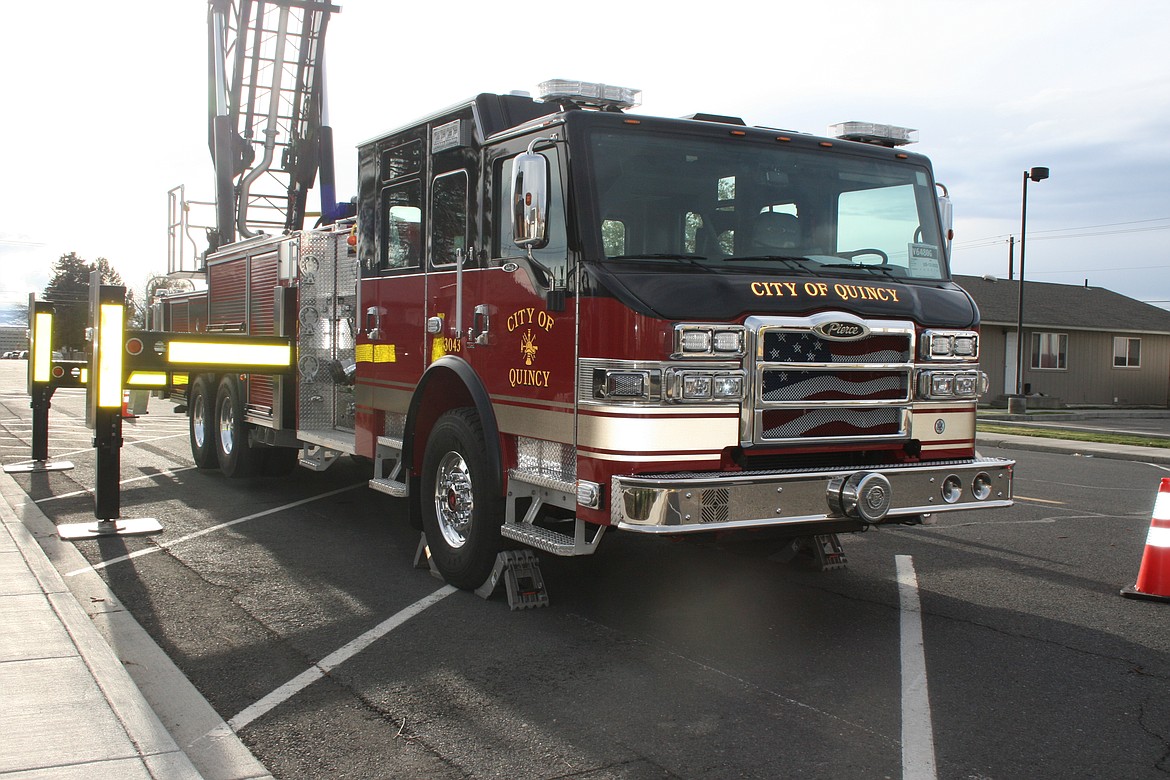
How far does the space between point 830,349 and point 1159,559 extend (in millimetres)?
2648

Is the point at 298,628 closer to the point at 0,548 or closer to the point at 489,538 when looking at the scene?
the point at 489,538

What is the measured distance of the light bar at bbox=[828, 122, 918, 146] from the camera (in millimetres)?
6547

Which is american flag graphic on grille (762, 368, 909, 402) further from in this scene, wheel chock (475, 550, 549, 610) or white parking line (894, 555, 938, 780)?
wheel chock (475, 550, 549, 610)

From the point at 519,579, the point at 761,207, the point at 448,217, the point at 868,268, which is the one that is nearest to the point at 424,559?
the point at 519,579

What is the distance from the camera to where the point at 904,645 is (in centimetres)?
546

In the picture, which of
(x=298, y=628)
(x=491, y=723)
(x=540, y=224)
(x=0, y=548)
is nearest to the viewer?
(x=491, y=723)

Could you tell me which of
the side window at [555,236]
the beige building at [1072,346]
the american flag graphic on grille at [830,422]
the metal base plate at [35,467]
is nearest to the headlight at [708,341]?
the american flag graphic on grille at [830,422]

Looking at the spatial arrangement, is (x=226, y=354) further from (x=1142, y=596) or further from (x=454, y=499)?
(x=1142, y=596)

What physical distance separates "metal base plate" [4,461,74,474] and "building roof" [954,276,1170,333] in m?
28.6

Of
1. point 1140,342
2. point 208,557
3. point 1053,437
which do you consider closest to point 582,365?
point 208,557

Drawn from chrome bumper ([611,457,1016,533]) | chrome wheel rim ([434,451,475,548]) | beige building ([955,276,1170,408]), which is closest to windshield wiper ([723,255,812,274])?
chrome bumper ([611,457,1016,533])

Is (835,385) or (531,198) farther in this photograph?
(835,385)

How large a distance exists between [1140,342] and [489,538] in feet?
128

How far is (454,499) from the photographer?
6.54 metres
